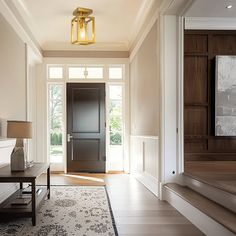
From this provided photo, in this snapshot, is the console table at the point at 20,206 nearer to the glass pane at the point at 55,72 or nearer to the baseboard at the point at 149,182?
the baseboard at the point at 149,182

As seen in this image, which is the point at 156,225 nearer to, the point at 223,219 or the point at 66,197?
the point at 223,219

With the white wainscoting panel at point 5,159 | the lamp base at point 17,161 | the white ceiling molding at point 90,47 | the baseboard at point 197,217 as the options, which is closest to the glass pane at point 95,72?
the white ceiling molding at point 90,47

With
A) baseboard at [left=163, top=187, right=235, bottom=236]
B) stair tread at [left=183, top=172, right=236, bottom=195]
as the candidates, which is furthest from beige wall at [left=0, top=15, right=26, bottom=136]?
stair tread at [left=183, top=172, right=236, bottom=195]

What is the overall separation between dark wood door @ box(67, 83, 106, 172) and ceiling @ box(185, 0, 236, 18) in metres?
3.22

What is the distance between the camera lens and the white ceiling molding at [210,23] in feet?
17.1

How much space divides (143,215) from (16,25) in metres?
3.46

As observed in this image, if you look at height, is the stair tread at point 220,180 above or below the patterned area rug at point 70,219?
above

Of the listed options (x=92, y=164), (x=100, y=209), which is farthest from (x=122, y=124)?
(x=100, y=209)

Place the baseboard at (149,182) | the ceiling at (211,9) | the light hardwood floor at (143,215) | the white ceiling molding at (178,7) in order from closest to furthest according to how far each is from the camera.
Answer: the light hardwood floor at (143,215)
the white ceiling molding at (178,7)
the ceiling at (211,9)
the baseboard at (149,182)

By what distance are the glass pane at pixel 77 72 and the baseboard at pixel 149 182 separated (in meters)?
2.93

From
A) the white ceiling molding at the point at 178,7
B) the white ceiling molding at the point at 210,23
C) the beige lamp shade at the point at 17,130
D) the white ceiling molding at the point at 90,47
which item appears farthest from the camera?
the white ceiling molding at the point at 90,47

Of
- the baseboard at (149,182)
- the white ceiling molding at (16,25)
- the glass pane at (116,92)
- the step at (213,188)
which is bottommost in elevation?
the baseboard at (149,182)

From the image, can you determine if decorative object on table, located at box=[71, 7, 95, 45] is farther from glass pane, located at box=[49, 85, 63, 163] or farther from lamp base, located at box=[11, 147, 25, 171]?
glass pane, located at box=[49, 85, 63, 163]

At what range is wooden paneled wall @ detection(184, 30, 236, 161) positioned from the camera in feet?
18.1
